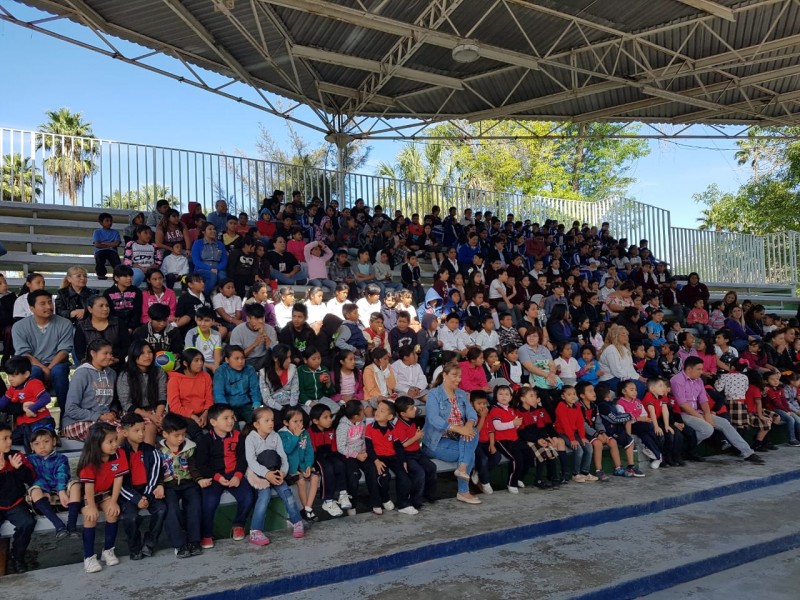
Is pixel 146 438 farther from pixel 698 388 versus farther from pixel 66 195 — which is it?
pixel 66 195

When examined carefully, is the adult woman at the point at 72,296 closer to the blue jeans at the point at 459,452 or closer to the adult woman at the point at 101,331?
the adult woman at the point at 101,331

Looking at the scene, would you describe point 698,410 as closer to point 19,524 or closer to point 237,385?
point 237,385

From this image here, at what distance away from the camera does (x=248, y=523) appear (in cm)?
580

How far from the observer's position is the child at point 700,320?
13840mm

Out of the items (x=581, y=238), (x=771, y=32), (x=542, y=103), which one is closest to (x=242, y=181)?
(x=542, y=103)

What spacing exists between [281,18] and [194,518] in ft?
30.2

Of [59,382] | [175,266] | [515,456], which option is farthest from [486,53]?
[59,382]

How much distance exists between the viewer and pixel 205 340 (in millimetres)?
7090

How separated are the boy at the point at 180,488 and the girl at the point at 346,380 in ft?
7.00

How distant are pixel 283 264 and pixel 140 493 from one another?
6061mm

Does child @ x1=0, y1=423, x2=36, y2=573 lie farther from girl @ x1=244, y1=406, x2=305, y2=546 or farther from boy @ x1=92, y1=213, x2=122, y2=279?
boy @ x1=92, y1=213, x2=122, y2=279

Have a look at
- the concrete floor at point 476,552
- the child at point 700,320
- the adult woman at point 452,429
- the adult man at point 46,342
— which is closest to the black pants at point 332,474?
the concrete floor at point 476,552

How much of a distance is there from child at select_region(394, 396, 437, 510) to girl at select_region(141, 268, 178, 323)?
9.57ft

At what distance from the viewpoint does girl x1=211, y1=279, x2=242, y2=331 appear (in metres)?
8.23
